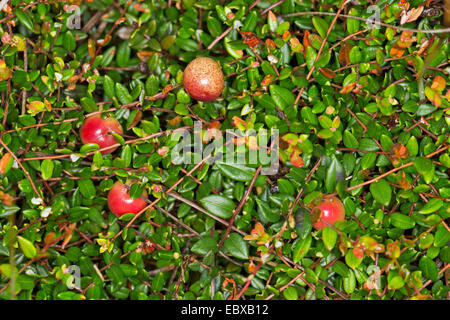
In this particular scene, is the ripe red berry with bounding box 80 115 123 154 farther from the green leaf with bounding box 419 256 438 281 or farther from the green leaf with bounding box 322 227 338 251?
the green leaf with bounding box 419 256 438 281

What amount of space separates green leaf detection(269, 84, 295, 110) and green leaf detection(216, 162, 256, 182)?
31 cm

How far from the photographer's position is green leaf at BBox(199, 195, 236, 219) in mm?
1710

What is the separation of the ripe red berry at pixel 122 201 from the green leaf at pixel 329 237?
793mm

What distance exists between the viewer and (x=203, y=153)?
1.75 metres

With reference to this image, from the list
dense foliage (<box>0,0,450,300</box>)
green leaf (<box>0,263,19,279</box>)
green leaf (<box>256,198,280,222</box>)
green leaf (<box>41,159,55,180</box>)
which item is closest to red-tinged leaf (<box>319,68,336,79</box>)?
dense foliage (<box>0,0,450,300</box>)

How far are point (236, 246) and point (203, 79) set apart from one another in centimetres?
73

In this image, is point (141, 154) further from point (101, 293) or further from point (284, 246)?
point (284, 246)

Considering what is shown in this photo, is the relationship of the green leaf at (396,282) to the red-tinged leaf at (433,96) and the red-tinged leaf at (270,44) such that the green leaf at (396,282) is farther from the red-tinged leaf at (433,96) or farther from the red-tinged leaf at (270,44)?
the red-tinged leaf at (270,44)

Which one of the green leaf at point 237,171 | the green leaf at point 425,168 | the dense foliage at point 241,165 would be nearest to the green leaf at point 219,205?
the dense foliage at point 241,165

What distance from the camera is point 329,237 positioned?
1.62m

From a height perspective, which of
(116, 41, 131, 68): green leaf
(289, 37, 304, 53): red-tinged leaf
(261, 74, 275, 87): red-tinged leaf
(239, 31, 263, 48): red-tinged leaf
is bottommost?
(261, 74, 275, 87): red-tinged leaf

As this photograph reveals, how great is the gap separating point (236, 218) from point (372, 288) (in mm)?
641

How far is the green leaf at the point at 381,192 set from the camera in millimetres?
1646
